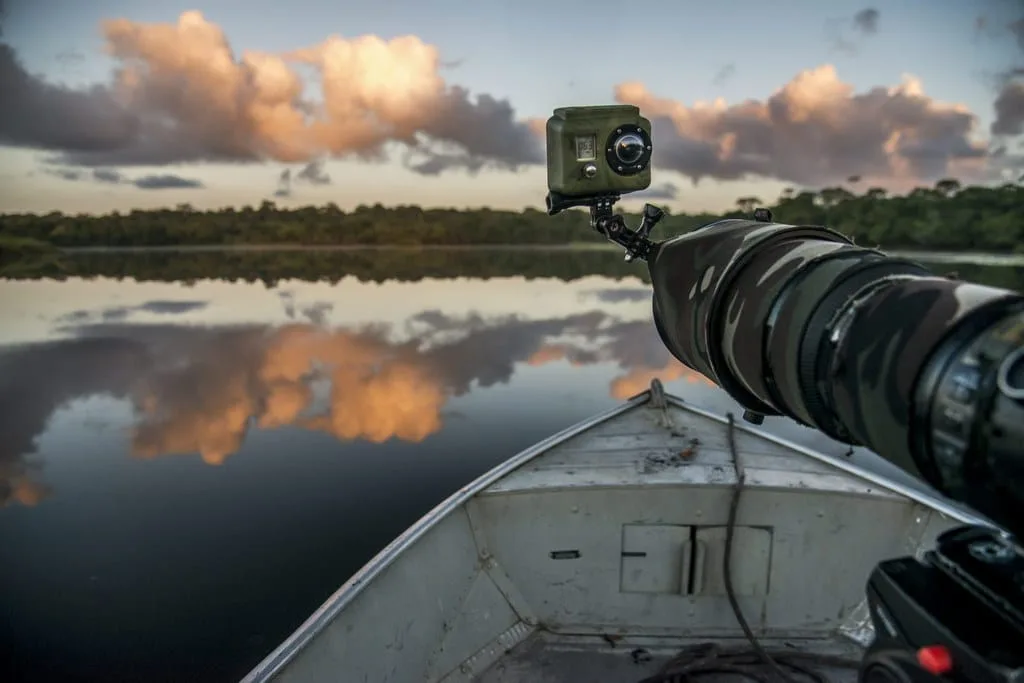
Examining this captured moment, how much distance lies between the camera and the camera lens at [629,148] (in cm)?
263

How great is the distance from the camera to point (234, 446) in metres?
15.5

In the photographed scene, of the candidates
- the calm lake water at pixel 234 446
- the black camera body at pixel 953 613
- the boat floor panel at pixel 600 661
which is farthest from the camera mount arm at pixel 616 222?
the calm lake water at pixel 234 446

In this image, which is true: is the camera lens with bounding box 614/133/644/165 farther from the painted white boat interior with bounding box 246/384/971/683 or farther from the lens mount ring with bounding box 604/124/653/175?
the painted white boat interior with bounding box 246/384/971/683

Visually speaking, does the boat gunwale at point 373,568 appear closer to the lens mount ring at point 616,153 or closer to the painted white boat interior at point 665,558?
the painted white boat interior at point 665,558

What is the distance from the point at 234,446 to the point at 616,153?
14691mm

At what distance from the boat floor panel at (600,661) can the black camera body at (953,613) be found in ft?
9.37

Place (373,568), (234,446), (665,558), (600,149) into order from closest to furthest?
(600,149) → (373,568) → (665,558) → (234,446)

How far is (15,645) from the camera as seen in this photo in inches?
324

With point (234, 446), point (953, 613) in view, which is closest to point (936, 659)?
point (953, 613)

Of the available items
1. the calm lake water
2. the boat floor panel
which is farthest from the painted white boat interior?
the calm lake water

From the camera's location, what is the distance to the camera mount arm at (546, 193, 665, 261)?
104 inches

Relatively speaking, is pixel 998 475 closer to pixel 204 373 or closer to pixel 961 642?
pixel 961 642

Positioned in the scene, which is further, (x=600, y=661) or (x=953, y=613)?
(x=600, y=661)

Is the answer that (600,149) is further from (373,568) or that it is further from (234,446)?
(234,446)
